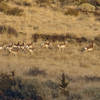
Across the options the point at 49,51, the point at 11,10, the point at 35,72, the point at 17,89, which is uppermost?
the point at 17,89

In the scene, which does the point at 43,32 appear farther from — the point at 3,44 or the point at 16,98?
Result: the point at 16,98

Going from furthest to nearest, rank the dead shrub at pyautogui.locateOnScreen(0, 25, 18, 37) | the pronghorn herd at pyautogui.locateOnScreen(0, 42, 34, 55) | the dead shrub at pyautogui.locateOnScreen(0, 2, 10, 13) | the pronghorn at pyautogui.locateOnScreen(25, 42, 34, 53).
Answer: the dead shrub at pyautogui.locateOnScreen(0, 2, 10, 13) → the dead shrub at pyautogui.locateOnScreen(0, 25, 18, 37) → the pronghorn at pyautogui.locateOnScreen(25, 42, 34, 53) → the pronghorn herd at pyautogui.locateOnScreen(0, 42, 34, 55)

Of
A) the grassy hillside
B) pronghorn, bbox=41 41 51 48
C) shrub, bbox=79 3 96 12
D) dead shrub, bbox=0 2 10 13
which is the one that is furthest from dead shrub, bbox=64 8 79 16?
pronghorn, bbox=41 41 51 48

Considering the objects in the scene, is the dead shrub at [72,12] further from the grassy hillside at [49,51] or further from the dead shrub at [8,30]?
the dead shrub at [8,30]

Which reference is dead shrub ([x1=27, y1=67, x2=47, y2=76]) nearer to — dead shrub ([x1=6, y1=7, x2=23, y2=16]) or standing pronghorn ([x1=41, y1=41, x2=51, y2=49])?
standing pronghorn ([x1=41, y1=41, x2=51, y2=49])

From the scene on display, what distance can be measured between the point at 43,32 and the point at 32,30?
0.82 meters

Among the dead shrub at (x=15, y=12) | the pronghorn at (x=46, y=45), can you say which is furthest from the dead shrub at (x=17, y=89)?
the dead shrub at (x=15, y=12)

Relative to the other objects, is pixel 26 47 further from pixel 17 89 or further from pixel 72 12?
pixel 72 12

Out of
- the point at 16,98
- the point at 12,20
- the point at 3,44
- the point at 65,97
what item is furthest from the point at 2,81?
the point at 12,20

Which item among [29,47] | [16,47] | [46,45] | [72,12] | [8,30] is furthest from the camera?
[72,12]

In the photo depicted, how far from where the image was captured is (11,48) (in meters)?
17.6

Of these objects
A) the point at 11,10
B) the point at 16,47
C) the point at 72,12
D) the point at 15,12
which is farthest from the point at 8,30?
the point at 72,12

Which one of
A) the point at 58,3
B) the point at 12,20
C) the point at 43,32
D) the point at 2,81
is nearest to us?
the point at 2,81

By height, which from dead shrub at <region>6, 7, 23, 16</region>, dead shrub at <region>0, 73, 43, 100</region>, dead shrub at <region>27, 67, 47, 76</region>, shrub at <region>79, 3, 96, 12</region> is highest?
dead shrub at <region>0, 73, 43, 100</region>
